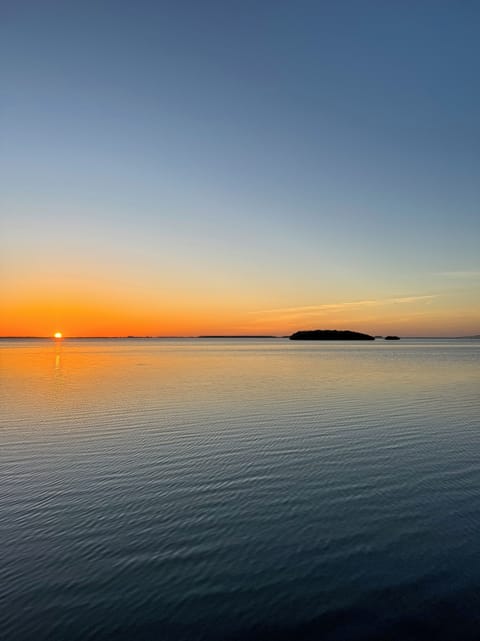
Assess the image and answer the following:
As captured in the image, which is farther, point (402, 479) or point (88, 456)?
point (88, 456)

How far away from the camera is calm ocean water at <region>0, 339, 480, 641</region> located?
9000 millimetres

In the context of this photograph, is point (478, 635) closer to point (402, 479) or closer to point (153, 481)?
point (402, 479)

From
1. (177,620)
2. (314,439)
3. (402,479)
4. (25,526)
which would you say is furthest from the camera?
(314,439)

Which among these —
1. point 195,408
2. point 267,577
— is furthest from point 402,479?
point 195,408

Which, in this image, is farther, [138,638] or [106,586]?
[106,586]

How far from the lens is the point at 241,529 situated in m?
13.1

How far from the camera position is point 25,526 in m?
13.5

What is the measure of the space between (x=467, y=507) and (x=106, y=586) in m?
11.5

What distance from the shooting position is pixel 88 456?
21703mm

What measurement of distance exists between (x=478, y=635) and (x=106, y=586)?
25.6 ft

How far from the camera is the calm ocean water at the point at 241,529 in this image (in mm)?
9000

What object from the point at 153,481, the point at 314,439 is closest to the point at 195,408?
the point at 314,439

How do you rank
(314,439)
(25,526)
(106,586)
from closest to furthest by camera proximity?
(106,586), (25,526), (314,439)

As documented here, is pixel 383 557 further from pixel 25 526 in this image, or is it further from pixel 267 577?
pixel 25 526
